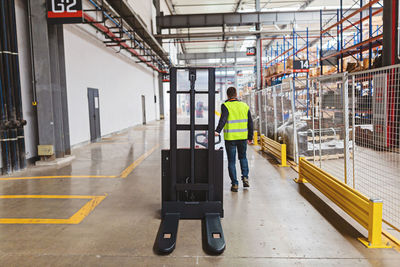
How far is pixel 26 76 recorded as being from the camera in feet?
24.5

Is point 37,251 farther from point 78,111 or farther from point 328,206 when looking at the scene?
point 78,111

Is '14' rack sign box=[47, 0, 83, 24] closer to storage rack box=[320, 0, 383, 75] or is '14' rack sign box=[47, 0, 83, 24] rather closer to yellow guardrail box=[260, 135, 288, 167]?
yellow guardrail box=[260, 135, 288, 167]

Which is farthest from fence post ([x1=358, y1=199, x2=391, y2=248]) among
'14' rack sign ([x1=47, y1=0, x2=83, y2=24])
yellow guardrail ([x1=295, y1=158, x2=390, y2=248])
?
'14' rack sign ([x1=47, y1=0, x2=83, y2=24])

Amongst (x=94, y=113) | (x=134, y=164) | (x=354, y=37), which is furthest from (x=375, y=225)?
(x=354, y=37)

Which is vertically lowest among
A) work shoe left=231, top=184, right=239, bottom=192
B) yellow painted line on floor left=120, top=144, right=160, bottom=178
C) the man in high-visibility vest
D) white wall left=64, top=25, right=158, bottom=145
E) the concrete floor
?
the concrete floor

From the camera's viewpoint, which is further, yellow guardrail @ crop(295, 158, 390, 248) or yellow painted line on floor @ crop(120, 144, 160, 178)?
yellow painted line on floor @ crop(120, 144, 160, 178)

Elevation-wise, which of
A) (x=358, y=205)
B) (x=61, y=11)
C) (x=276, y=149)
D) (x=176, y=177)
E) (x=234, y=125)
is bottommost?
(x=358, y=205)

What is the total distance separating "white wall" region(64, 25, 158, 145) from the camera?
396 inches

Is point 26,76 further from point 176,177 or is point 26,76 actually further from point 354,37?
point 354,37

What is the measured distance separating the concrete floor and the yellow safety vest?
1.06 meters

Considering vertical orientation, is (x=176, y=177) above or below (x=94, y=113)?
below

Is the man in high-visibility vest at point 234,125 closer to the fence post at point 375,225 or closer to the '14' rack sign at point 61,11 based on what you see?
the fence post at point 375,225

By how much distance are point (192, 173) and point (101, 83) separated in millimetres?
10418

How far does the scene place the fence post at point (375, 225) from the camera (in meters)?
3.01
